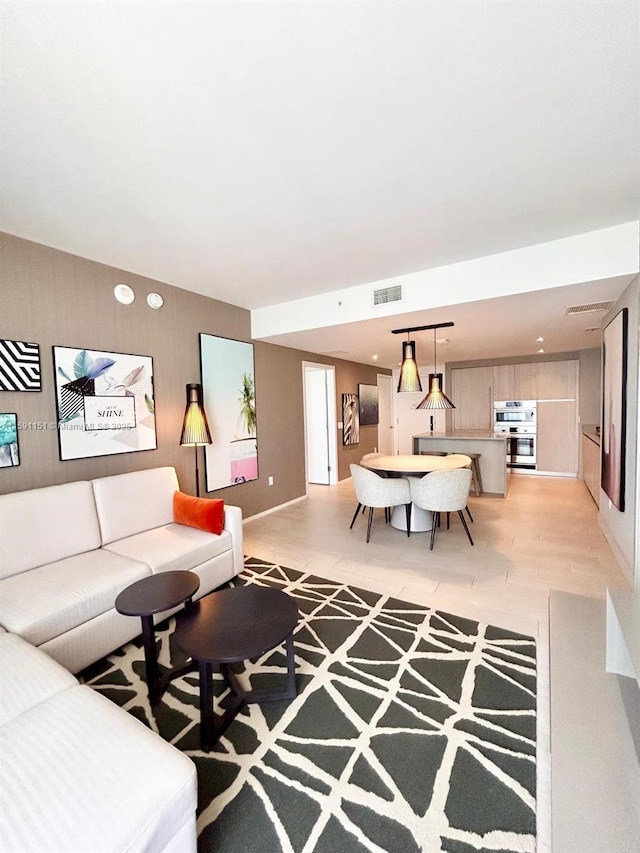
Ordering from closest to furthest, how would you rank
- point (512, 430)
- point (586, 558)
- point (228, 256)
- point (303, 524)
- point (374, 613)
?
point (374, 613) → point (228, 256) → point (586, 558) → point (303, 524) → point (512, 430)

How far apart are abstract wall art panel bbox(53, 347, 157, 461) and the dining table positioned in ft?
7.69

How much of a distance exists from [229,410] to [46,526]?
2.13 m

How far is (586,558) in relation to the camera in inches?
123

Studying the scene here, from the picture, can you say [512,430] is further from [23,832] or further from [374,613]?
[23,832]

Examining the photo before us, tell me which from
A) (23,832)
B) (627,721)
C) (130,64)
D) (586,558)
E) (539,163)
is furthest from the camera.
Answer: (586,558)

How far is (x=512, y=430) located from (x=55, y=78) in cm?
716

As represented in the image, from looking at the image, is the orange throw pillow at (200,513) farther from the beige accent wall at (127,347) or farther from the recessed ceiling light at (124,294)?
the recessed ceiling light at (124,294)

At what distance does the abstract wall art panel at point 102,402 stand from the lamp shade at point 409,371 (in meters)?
2.63

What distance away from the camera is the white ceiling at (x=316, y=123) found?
117cm

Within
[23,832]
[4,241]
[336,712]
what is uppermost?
[4,241]

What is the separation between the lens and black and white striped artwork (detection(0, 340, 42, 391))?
243 centimetres

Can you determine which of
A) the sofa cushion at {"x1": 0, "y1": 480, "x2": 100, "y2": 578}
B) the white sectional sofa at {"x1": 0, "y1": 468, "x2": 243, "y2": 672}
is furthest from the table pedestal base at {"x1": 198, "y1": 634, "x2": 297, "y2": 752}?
the sofa cushion at {"x1": 0, "y1": 480, "x2": 100, "y2": 578}

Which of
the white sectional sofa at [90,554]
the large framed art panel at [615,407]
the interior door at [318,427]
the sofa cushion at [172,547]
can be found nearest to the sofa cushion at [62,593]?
the white sectional sofa at [90,554]

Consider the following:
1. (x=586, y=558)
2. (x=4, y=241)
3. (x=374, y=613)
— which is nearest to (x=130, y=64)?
(x=4, y=241)
